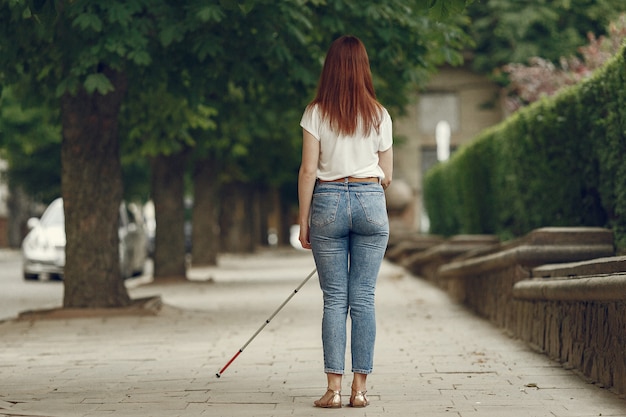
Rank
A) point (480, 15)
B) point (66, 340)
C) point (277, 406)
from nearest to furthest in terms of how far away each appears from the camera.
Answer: point (277, 406), point (66, 340), point (480, 15)

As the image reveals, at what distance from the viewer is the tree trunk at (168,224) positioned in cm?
2109

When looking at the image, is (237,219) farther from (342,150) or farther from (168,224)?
(342,150)

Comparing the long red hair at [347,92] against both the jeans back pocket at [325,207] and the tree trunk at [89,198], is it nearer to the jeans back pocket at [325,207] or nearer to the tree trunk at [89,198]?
the jeans back pocket at [325,207]

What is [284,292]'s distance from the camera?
18.4 meters

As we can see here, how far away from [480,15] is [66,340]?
29.5 m

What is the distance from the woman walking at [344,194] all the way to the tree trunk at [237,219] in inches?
1281

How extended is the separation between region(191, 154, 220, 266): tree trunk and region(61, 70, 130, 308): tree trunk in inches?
573

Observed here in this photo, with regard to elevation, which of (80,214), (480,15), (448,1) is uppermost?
(480,15)

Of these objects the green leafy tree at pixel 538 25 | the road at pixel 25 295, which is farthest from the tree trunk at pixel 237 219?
the road at pixel 25 295

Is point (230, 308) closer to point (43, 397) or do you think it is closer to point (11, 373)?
point (11, 373)

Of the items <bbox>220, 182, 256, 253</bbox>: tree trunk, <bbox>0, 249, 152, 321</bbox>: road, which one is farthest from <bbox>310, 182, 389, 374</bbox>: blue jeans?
<bbox>220, 182, 256, 253</bbox>: tree trunk

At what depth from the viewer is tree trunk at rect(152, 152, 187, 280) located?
69.2 ft

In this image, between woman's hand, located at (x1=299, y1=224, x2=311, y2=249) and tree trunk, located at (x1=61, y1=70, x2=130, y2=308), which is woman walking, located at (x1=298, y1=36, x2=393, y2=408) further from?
tree trunk, located at (x1=61, y1=70, x2=130, y2=308)

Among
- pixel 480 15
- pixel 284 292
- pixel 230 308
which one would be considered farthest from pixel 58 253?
pixel 480 15
